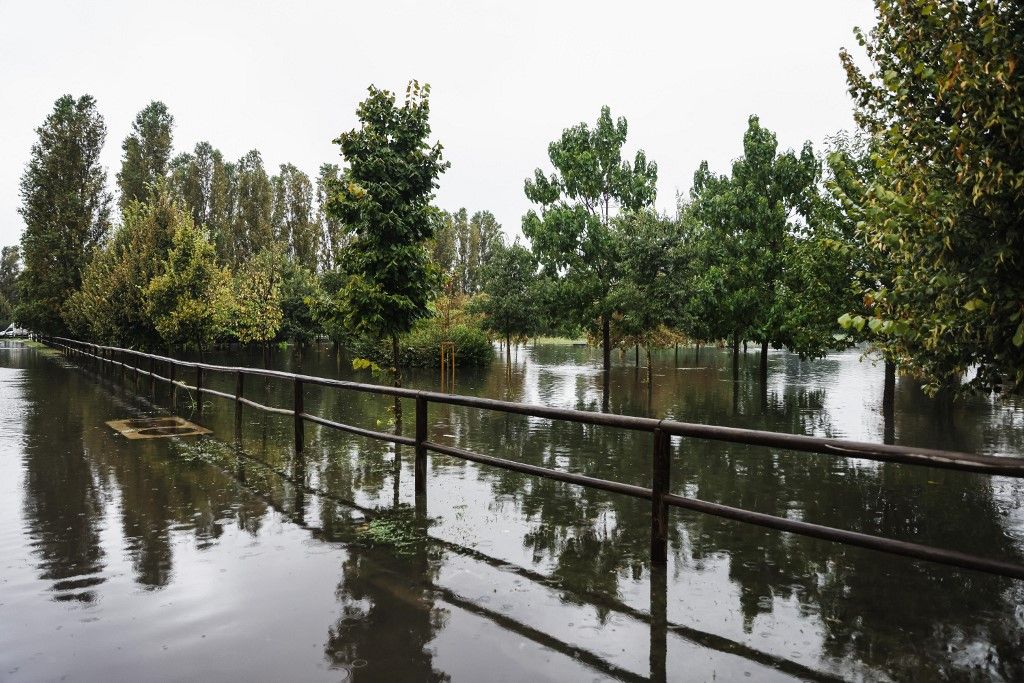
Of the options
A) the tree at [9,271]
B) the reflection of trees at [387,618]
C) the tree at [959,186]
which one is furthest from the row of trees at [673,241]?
the tree at [9,271]

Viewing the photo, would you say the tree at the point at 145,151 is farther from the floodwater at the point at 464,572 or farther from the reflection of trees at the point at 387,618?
the reflection of trees at the point at 387,618

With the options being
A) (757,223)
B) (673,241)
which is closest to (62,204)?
(673,241)

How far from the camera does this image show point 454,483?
8.74 meters

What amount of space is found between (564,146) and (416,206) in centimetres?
2010

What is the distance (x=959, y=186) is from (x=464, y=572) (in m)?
4.80

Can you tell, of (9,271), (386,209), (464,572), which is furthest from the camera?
(9,271)

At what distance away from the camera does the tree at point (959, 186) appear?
15.1ft

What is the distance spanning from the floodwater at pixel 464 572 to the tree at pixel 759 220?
19170mm

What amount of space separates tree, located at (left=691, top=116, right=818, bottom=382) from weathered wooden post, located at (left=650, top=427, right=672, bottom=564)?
25479mm

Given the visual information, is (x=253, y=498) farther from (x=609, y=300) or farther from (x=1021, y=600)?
(x=609, y=300)

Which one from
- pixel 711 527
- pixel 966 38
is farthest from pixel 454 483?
pixel 966 38

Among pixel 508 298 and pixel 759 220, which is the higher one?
pixel 759 220

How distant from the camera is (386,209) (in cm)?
1391

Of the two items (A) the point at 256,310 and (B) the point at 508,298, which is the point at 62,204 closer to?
(A) the point at 256,310
